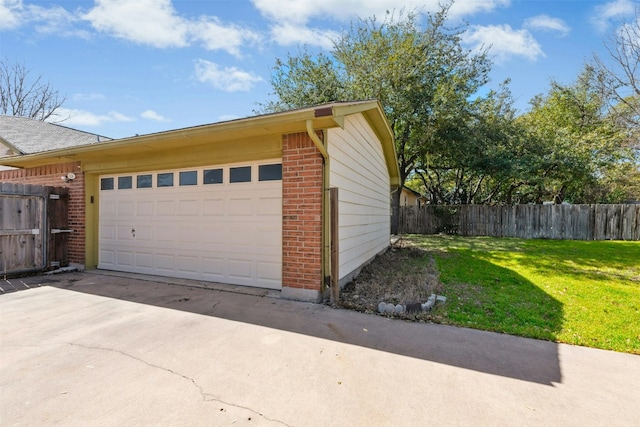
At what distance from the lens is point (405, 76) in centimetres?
1230

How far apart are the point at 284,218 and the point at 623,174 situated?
66.7ft

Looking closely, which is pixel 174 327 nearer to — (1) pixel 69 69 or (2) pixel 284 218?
(2) pixel 284 218

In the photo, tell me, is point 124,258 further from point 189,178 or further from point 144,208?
point 189,178

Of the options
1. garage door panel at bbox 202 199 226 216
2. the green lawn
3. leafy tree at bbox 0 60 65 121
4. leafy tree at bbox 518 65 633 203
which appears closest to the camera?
the green lawn

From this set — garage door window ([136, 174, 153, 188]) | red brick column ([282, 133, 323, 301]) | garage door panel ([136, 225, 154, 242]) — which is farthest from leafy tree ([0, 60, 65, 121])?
red brick column ([282, 133, 323, 301])

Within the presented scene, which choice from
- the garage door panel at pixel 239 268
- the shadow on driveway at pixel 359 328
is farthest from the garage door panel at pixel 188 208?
the shadow on driveway at pixel 359 328

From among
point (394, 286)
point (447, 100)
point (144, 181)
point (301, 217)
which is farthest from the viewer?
point (447, 100)

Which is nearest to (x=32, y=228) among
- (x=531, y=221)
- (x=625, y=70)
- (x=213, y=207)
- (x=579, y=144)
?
(x=213, y=207)

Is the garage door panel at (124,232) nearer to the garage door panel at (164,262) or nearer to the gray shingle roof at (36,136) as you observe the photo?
the garage door panel at (164,262)

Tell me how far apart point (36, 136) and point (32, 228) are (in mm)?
6218

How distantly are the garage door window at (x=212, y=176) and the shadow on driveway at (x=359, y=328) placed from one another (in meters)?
1.90

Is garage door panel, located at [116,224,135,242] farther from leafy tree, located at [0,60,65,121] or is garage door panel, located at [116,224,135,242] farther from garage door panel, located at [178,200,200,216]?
leafy tree, located at [0,60,65,121]

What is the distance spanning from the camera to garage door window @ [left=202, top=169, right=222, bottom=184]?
5.50 metres

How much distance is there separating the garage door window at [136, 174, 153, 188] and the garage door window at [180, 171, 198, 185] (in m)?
0.92
